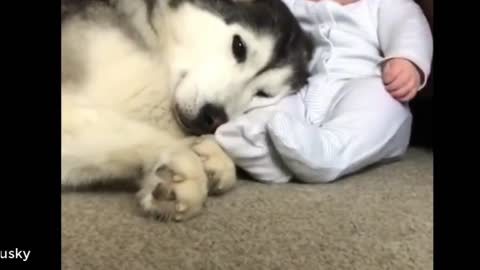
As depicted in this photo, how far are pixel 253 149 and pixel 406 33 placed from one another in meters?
0.66

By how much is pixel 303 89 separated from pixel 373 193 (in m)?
0.52

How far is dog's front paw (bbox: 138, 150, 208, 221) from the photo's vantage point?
1.11m

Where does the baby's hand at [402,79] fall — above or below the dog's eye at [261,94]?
below

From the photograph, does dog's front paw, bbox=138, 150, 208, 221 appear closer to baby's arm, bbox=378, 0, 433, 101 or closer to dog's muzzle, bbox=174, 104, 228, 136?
dog's muzzle, bbox=174, 104, 228, 136

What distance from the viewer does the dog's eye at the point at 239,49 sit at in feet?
5.08

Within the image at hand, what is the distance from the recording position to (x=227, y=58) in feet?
5.02

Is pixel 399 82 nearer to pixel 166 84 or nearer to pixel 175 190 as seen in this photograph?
pixel 166 84

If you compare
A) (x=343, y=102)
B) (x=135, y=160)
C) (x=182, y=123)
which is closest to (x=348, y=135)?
(x=343, y=102)

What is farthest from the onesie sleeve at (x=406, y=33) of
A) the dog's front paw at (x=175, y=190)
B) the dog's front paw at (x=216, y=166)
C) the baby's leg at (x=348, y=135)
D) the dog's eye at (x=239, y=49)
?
the dog's front paw at (x=175, y=190)

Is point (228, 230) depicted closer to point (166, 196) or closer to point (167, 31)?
point (166, 196)

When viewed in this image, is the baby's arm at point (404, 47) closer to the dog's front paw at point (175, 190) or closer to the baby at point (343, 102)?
the baby at point (343, 102)

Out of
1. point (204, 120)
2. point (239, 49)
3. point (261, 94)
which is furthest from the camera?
point (261, 94)

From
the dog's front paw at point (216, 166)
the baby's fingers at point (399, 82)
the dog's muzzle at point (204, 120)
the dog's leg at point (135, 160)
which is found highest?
the dog's leg at point (135, 160)
